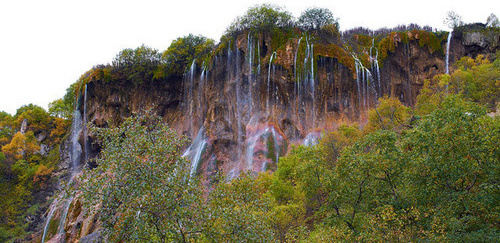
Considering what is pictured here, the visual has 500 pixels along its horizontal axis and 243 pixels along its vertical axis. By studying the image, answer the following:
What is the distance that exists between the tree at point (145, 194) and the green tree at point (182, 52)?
33.5 meters

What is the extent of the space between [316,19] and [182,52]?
1618 centimetres

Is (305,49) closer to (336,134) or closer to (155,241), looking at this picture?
(336,134)

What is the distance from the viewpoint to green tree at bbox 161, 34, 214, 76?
43.8 meters

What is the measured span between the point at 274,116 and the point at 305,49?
7.59 m

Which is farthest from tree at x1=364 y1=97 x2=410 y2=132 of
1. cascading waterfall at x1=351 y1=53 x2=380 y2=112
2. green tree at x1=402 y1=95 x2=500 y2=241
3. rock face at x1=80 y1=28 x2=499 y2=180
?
green tree at x1=402 y1=95 x2=500 y2=241

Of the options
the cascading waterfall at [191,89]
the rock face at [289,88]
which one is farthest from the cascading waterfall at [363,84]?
the cascading waterfall at [191,89]

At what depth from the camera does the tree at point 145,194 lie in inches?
379

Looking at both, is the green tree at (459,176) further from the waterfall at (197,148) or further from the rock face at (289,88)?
the waterfall at (197,148)

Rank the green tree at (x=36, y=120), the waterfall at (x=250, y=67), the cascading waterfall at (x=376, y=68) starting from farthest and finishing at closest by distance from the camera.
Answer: the green tree at (x=36, y=120) → the waterfall at (x=250, y=67) → the cascading waterfall at (x=376, y=68)

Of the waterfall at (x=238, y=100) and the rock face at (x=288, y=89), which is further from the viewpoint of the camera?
the waterfall at (x=238, y=100)

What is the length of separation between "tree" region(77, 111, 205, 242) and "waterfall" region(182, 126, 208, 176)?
24510mm

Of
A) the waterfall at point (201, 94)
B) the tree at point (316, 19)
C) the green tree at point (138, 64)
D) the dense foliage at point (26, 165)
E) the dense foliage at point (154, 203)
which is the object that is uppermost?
the tree at point (316, 19)

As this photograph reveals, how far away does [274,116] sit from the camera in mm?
35812

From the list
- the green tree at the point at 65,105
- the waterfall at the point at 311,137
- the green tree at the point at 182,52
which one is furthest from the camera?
the green tree at the point at 65,105
